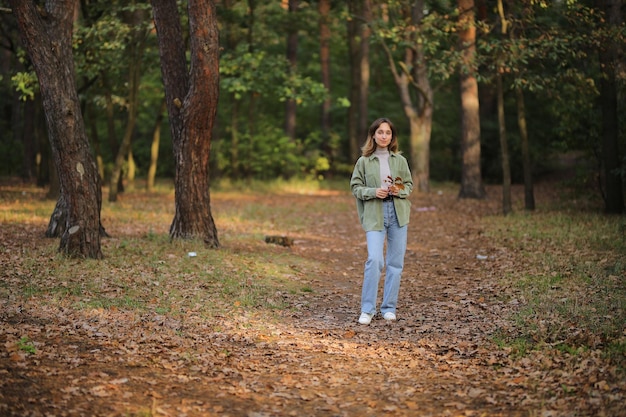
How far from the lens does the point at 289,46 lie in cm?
3059

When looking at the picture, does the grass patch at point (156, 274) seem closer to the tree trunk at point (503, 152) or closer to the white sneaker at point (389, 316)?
the white sneaker at point (389, 316)

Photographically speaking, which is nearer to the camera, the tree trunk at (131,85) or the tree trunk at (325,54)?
the tree trunk at (131,85)

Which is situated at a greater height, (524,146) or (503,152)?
(524,146)

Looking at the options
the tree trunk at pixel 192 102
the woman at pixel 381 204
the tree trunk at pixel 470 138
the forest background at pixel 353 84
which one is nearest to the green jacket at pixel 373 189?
the woman at pixel 381 204

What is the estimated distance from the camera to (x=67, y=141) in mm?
10914

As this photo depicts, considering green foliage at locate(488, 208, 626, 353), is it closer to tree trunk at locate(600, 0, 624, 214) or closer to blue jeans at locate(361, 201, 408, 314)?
tree trunk at locate(600, 0, 624, 214)

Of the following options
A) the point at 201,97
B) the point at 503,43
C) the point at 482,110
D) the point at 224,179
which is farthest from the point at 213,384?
the point at 482,110

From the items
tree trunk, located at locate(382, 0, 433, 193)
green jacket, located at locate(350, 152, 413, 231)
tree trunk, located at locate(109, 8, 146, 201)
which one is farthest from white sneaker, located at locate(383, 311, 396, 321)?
tree trunk, located at locate(382, 0, 433, 193)

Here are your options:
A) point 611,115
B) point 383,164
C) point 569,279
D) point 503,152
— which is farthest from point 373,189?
point 611,115

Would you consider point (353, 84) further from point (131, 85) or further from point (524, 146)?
point (524, 146)

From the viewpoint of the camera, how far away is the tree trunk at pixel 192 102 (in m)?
12.3

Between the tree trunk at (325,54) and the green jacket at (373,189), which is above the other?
the tree trunk at (325,54)

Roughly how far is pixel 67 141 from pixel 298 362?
5.59 metres

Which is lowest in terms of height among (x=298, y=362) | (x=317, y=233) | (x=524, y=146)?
(x=298, y=362)
